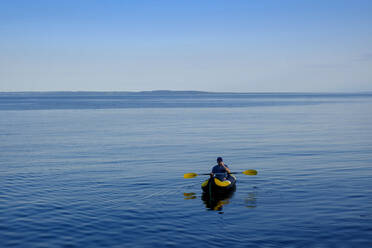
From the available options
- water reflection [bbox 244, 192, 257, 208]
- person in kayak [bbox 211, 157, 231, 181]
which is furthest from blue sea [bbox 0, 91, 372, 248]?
person in kayak [bbox 211, 157, 231, 181]

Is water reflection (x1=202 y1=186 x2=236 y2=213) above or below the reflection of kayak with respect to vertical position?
below

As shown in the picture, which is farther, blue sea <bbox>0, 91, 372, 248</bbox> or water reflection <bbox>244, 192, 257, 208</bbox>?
water reflection <bbox>244, 192, 257, 208</bbox>

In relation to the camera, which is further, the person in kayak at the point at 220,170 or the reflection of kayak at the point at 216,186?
the person in kayak at the point at 220,170

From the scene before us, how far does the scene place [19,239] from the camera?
585 inches

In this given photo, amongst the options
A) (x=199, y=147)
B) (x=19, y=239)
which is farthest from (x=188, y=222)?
(x=199, y=147)

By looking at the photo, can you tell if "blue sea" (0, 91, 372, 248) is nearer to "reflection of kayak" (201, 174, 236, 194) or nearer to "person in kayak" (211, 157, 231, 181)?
"reflection of kayak" (201, 174, 236, 194)

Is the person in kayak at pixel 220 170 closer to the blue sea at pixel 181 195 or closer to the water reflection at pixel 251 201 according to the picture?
the blue sea at pixel 181 195

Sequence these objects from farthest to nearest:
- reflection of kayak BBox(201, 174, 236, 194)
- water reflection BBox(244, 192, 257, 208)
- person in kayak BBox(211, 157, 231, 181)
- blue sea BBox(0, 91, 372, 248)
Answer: person in kayak BBox(211, 157, 231, 181) < reflection of kayak BBox(201, 174, 236, 194) < water reflection BBox(244, 192, 257, 208) < blue sea BBox(0, 91, 372, 248)

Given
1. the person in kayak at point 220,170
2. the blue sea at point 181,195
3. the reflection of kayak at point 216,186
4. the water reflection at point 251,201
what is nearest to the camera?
the blue sea at point 181,195

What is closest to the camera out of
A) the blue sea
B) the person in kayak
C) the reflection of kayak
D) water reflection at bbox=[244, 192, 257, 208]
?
the blue sea

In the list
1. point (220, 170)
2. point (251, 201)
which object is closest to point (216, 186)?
point (220, 170)

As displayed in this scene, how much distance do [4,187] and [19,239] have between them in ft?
28.3

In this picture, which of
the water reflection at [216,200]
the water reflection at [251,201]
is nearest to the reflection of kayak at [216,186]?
the water reflection at [216,200]

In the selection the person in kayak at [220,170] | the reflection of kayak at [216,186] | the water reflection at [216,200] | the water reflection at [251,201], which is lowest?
the water reflection at [216,200]
